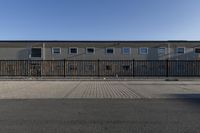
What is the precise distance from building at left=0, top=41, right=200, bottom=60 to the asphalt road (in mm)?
35434

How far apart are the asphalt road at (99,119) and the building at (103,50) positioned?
3543cm

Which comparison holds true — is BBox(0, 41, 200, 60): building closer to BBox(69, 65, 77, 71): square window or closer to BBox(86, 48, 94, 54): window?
BBox(86, 48, 94, 54): window

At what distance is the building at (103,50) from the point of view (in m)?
43.3

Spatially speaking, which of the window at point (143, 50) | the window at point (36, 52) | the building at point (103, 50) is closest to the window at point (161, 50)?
the building at point (103, 50)

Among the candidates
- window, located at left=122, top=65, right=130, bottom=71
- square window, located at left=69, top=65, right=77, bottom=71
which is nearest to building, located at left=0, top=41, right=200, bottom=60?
square window, located at left=69, top=65, right=77, bottom=71

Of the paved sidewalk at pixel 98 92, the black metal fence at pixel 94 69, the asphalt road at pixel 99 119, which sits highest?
the black metal fence at pixel 94 69

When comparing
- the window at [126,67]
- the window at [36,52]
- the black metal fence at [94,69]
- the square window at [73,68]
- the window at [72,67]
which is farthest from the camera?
the window at [36,52]

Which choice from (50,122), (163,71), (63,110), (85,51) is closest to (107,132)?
(50,122)

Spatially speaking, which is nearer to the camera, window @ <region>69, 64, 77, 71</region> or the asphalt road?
the asphalt road

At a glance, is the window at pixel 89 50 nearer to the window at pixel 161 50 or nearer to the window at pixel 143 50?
the window at pixel 143 50

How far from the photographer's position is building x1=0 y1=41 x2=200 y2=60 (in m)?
43.3

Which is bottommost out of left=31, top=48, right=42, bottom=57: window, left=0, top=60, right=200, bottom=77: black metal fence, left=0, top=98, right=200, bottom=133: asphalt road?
left=0, top=98, right=200, bottom=133: asphalt road

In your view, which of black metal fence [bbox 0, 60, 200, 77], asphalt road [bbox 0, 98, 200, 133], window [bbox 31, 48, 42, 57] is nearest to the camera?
asphalt road [bbox 0, 98, 200, 133]

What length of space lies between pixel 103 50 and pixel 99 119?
123 feet
